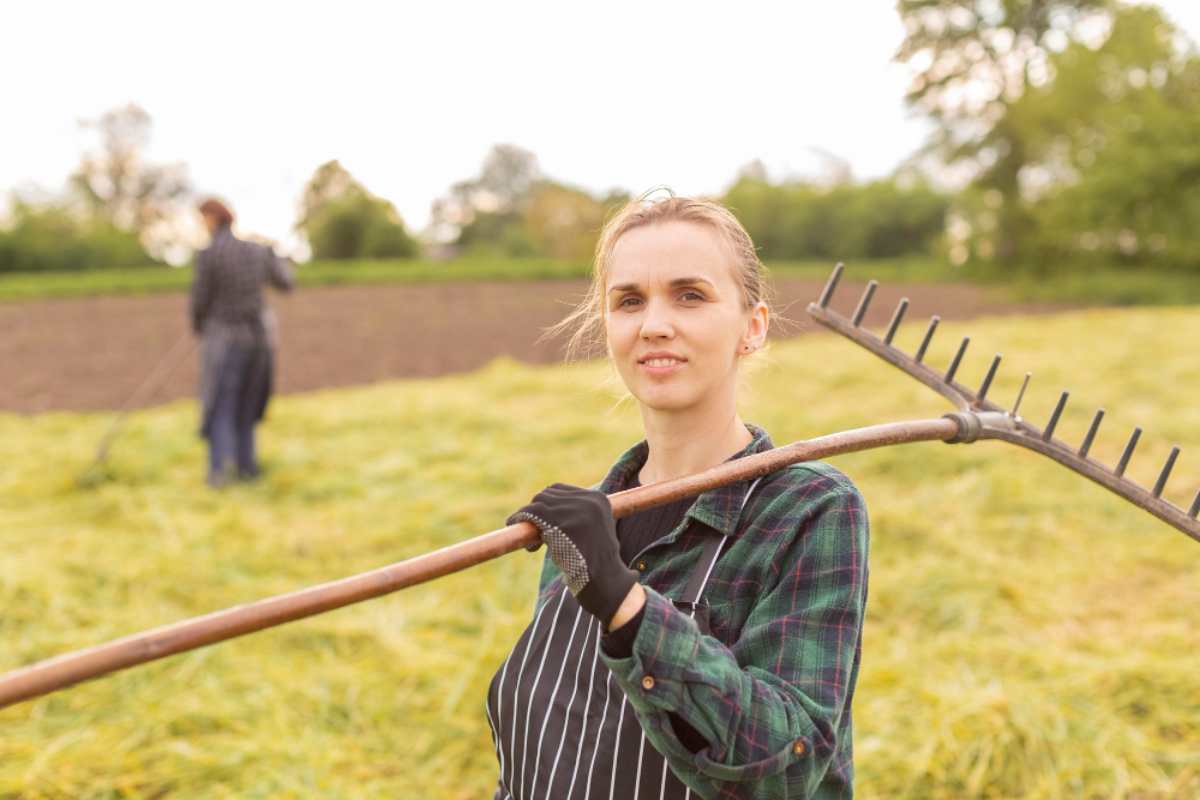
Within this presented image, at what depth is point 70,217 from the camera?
26.4 m

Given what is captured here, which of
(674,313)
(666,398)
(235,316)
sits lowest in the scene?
(235,316)

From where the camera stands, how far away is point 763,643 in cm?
105

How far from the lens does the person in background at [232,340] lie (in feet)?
16.9

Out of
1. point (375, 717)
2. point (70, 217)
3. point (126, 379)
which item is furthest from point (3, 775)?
point (70, 217)

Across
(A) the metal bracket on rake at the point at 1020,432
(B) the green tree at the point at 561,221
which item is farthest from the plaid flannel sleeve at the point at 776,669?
(B) the green tree at the point at 561,221

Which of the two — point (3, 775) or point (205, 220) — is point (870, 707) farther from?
point (205, 220)

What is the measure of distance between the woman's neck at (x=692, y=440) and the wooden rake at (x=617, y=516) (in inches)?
4.1

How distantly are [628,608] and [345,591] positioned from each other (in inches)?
11.3

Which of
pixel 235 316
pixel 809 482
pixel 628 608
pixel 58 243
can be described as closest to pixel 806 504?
pixel 809 482

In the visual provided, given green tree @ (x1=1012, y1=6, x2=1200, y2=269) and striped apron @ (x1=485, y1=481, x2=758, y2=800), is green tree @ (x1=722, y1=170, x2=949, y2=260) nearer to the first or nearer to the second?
green tree @ (x1=1012, y1=6, x2=1200, y2=269)

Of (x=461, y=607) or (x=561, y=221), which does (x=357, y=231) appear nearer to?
(x=561, y=221)

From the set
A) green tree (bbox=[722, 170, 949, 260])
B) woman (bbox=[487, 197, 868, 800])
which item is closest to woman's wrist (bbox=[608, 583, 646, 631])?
woman (bbox=[487, 197, 868, 800])

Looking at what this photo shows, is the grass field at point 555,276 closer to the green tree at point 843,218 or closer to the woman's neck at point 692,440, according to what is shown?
the green tree at point 843,218

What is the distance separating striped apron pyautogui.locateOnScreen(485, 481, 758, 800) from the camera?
1102 mm
